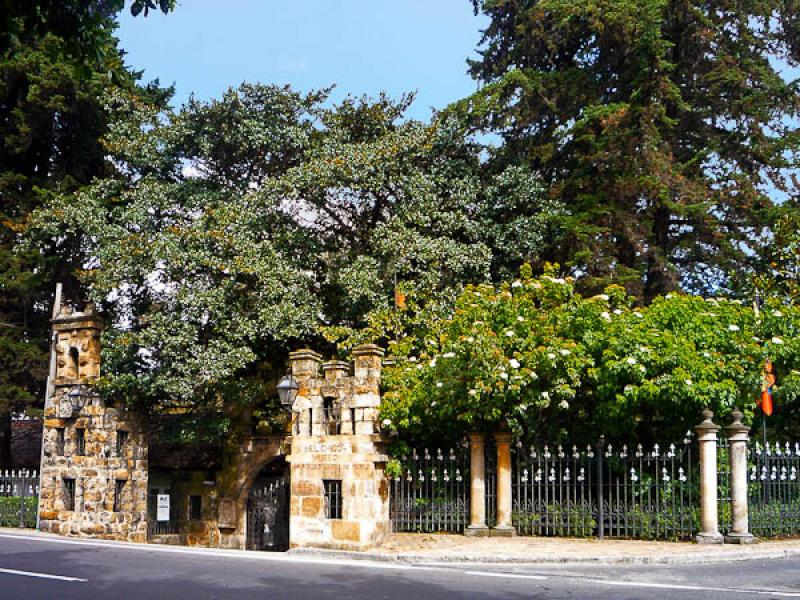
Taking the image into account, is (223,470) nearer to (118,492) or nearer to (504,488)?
(118,492)

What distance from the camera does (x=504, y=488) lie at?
1702 cm

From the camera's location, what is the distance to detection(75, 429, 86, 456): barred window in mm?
25375

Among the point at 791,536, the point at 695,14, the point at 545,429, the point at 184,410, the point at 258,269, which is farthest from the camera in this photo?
the point at 184,410

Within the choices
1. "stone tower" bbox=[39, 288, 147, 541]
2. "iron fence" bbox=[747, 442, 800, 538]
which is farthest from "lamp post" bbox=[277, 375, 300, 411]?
"stone tower" bbox=[39, 288, 147, 541]

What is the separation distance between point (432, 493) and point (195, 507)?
47.9 ft

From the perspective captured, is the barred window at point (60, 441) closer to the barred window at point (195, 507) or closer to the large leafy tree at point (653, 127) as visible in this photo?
the barred window at point (195, 507)

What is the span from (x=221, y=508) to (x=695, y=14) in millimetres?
20274

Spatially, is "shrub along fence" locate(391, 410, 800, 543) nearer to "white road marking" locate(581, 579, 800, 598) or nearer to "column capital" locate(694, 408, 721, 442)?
"column capital" locate(694, 408, 721, 442)

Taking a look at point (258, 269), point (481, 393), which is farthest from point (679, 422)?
point (258, 269)

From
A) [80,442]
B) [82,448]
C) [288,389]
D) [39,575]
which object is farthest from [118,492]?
[39,575]

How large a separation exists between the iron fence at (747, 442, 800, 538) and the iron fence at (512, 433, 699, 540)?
106 centimetres

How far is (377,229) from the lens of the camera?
2312 cm

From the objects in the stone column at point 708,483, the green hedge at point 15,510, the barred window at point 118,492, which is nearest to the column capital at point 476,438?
the stone column at point 708,483

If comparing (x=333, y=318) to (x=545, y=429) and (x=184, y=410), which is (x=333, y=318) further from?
(x=545, y=429)
